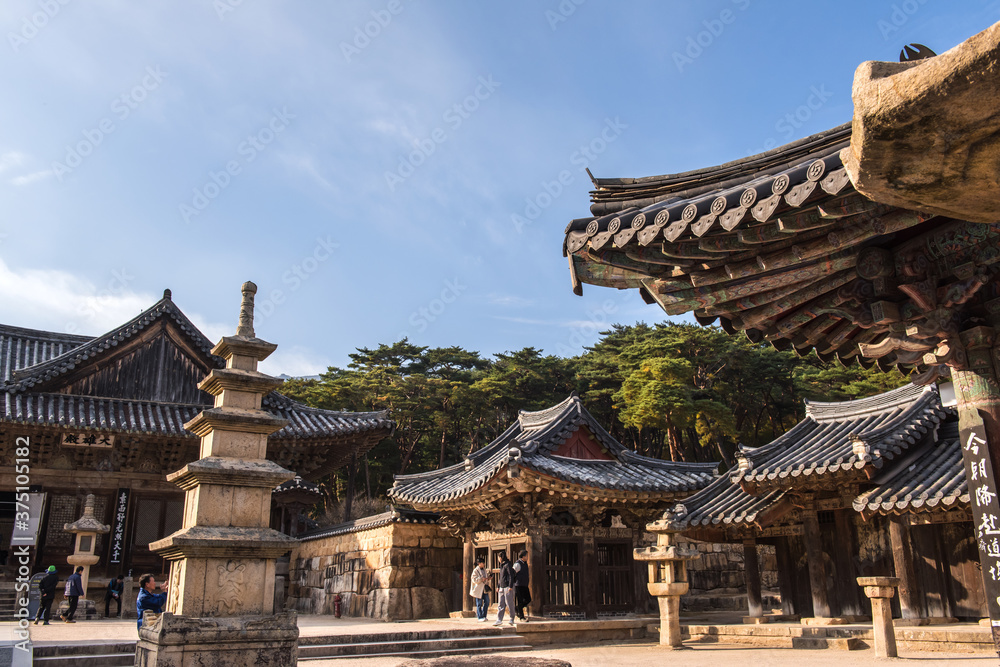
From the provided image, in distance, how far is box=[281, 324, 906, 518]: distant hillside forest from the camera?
3203 cm

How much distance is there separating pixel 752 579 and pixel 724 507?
154 cm

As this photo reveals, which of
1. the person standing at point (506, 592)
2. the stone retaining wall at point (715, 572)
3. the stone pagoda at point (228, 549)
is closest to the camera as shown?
the stone pagoda at point (228, 549)

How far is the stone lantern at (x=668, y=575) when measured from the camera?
12734 millimetres

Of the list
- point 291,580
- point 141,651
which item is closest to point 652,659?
point 141,651

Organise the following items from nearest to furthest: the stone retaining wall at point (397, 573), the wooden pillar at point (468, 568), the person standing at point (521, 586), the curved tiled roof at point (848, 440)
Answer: the curved tiled roof at point (848, 440) → the person standing at point (521, 586) → the wooden pillar at point (468, 568) → the stone retaining wall at point (397, 573)

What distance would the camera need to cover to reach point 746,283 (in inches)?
172

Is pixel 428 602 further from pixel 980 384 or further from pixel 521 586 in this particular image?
pixel 980 384

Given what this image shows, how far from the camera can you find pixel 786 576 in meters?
13.5

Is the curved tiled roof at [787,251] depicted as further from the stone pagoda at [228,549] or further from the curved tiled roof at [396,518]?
the curved tiled roof at [396,518]

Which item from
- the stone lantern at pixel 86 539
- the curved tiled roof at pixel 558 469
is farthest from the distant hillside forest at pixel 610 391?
the stone lantern at pixel 86 539

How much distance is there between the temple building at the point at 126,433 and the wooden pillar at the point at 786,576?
9507 mm

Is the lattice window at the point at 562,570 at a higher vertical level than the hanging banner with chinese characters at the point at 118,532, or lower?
lower

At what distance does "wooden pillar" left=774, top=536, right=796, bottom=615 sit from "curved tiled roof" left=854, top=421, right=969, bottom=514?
2.51m

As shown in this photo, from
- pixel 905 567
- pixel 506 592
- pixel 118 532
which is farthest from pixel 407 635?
pixel 905 567
